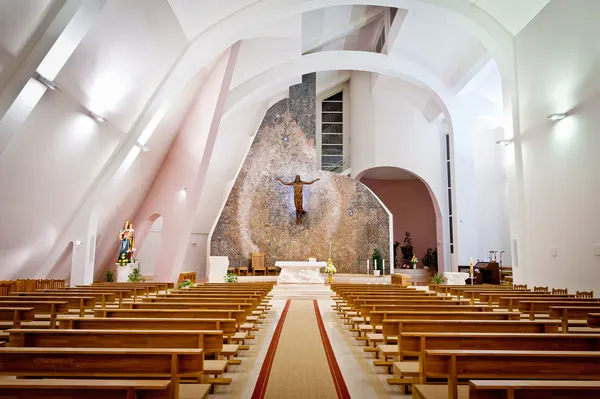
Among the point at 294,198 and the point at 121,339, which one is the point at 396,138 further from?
the point at 121,339

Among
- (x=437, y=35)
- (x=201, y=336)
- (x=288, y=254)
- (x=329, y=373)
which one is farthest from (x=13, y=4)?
(x=288, y=254)

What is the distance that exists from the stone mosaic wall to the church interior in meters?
0.07

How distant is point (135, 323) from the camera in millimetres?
3064

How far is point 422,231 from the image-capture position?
66.9 feet

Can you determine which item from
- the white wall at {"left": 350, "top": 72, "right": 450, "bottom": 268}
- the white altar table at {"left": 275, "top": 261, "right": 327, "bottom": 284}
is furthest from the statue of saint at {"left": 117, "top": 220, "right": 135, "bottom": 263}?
the white wall at {"left": 350, "top": 72, "right": 450, "bottom": 268}

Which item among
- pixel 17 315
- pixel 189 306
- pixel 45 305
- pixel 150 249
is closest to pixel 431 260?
pixel 150 249

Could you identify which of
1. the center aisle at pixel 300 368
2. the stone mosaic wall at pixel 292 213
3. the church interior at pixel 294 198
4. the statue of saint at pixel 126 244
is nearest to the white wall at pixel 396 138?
the church interior at pixel 294 198

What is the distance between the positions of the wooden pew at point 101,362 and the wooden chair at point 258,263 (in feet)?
43.2

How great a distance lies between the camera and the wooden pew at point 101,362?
1.97m

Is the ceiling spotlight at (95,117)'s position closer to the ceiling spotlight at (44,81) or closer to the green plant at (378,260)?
the ceiling spotlight at (44,81)

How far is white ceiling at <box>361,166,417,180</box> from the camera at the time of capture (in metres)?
19.2

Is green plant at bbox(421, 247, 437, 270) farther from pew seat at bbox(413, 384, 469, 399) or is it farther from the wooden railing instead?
pew seat at bbox(413, 384, 469, 399)

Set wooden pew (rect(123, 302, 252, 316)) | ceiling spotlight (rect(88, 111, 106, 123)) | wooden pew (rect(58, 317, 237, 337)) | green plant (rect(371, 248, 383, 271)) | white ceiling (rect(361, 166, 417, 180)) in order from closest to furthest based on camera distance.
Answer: wooden pew (rect(58, 317, 237, 337))
wooden pew (rect(123, 302, 252, 316))
ceiling spotlight (rect(88, 111, 106, 123))
green plant (rect(371, 248, 383, 271))
white ceiling (rect(361, 166, 417, 180))

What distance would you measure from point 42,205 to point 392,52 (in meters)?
11.0
